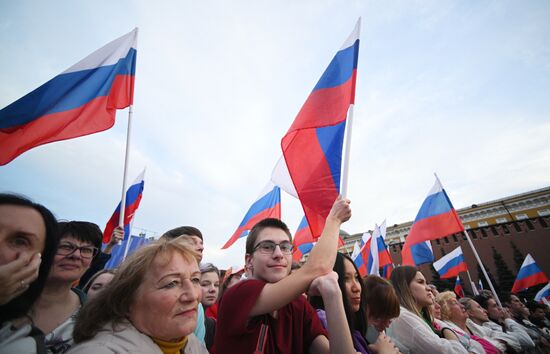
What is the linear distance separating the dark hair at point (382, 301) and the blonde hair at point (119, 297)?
208 cm

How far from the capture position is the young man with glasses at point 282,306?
1.40 metres

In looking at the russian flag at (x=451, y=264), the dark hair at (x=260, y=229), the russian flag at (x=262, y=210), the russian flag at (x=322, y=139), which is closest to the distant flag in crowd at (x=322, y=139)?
the russian flag at (x=322, y=139)

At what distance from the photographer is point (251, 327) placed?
4.77ft

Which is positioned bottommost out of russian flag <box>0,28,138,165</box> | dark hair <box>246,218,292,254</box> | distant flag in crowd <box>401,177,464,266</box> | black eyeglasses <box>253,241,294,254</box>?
black eyeglasses <box>253,241,294,254</box>

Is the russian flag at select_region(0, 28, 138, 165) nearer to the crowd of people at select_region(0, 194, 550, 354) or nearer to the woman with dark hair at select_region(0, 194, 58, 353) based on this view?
the crowd of people at select_region(0, 194, 550, 354)

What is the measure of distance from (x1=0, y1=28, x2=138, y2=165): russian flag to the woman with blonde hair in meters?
3.37

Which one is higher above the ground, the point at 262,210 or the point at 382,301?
the point at 262,210

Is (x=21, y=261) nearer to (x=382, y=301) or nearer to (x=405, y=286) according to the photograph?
(x=382, y=301)

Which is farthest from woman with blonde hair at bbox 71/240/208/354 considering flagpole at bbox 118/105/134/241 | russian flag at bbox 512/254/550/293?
russian flag at bbox 512/254/550/293

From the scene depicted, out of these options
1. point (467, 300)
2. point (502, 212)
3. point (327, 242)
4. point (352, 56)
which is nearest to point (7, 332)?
point (327, 242)

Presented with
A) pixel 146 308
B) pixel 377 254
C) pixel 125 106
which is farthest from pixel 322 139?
pixel 377 254

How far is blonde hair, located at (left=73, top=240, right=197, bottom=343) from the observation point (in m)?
1.28

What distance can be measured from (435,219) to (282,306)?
7.68 m

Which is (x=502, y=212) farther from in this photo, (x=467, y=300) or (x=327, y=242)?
(x=327, y=242)
